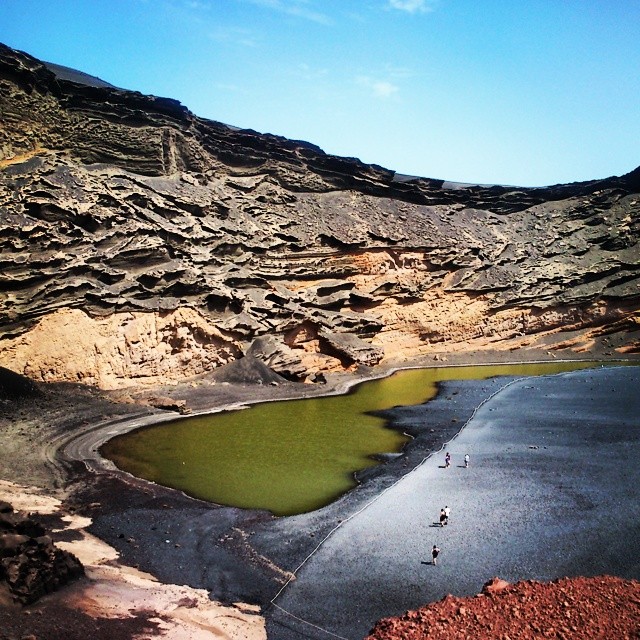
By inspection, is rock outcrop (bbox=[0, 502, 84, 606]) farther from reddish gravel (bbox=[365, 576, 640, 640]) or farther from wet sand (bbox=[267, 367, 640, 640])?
reddish gravel (bbox=[365, 576, 640, 640])

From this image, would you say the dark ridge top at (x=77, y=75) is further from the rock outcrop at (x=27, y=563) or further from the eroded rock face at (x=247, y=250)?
the rock outcrop at (x=27, y=563)

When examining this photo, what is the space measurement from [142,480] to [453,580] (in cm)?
1306

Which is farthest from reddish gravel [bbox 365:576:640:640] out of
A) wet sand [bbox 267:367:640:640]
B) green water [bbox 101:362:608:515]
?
green water [bbox 101:362:608:515]

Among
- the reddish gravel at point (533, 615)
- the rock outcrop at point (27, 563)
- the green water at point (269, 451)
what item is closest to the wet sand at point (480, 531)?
the reddish gravel at point (533, 615)

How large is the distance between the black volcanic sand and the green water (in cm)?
107

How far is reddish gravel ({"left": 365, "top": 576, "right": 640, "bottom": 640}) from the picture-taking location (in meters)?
8.28

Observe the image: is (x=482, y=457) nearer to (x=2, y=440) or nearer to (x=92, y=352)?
(x=2, y=440)

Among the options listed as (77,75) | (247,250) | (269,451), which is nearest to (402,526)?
(269,451)

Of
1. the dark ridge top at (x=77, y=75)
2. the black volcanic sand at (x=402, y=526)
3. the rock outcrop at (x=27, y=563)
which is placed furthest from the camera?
the dark ridge top at (x=77, y=75)

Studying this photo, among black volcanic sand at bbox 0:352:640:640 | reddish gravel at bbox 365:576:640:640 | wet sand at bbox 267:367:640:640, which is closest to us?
reddish gravel at bbox 365:576:640:640

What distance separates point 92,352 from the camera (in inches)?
1294

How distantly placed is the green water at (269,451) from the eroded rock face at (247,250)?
7.31 meters

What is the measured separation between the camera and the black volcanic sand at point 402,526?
12.4m

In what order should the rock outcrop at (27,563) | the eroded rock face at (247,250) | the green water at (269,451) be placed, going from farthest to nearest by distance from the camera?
the eroded rock face at (247,250) < the green water at (269,451) < the rock outcrop at (27,563)
